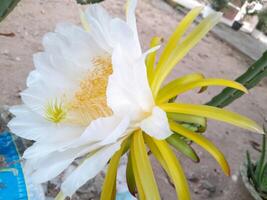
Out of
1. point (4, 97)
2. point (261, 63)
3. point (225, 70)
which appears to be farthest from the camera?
point (225, 70)

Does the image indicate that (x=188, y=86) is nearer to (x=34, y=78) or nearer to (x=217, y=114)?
(x=217, y=114)

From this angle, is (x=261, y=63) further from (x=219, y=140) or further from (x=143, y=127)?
(x=219, y=140)

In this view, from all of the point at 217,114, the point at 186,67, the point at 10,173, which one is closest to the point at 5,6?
the point at 217,114

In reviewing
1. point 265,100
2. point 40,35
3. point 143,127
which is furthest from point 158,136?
point 265,100

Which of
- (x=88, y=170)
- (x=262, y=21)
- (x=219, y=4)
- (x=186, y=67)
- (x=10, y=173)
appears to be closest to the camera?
(x=88, y=170)

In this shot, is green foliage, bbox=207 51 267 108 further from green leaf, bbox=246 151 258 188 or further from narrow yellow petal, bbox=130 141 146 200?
green leaf, bbox=246 151 258 188

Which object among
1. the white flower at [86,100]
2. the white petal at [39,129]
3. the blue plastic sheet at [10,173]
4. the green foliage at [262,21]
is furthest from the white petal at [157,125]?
the green foliage at [262,21]

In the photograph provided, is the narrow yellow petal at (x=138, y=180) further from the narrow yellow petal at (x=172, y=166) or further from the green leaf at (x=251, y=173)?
the green leaf at (x=251, y=173)
